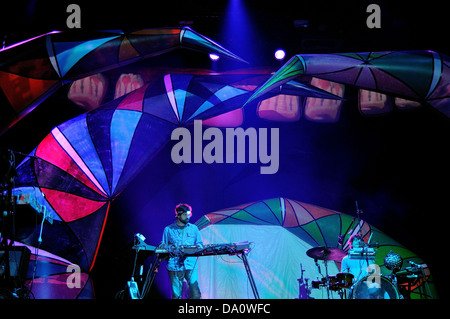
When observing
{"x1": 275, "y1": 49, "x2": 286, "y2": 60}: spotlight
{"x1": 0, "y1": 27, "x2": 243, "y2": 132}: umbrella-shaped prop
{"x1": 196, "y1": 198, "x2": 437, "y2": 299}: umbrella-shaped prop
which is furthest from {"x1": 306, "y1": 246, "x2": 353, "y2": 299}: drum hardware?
{"x1": 275, "y1": 49, "x2": 286, "y2": 60}: spotlight

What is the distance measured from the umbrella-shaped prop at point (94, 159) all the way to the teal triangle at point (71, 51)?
851 millimetres

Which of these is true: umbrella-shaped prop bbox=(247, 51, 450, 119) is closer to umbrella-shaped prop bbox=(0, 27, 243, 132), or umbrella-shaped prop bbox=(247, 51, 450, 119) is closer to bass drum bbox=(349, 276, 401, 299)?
umbrella-shaped prop bbox=(0, 27, 243, 132)

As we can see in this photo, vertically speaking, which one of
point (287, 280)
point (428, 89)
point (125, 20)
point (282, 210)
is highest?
point (125, 20)

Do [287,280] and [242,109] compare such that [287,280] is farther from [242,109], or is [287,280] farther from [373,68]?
[373,68]

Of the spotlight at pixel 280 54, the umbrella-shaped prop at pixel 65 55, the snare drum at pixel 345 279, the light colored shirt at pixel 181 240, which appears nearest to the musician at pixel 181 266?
the light colored shirt at pixel 181 240

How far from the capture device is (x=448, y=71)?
593 cm

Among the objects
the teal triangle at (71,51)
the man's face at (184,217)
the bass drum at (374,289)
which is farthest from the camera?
the teal triangle at (71,51)

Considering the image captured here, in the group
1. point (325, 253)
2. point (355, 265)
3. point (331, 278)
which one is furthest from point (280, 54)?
point (331, 278)

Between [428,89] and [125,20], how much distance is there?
487cm

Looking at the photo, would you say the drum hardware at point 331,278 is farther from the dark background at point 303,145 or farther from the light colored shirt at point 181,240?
the dark background at point 303,145

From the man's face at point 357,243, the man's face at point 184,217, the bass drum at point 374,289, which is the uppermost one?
the man's face at point 184,217

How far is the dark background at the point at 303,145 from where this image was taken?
682 centimetres

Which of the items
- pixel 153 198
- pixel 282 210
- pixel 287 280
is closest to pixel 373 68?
pixel 282 210
